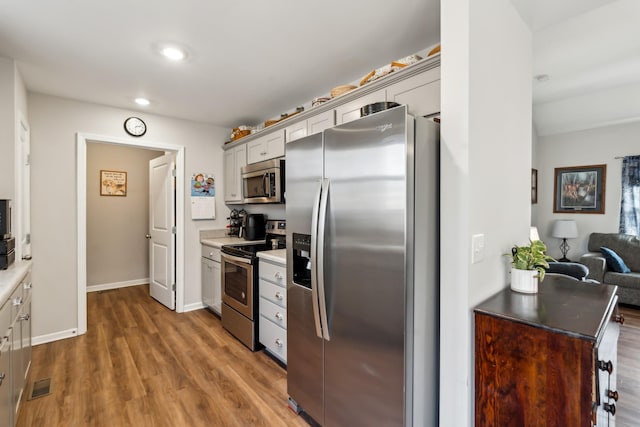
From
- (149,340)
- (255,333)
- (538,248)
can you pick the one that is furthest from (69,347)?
(538,248)

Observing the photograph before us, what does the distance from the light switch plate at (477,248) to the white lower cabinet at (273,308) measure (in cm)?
142

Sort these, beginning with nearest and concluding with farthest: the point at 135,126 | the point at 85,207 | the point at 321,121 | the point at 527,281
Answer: the point at 527,281, the point at 321,121, the point at 85,207, the point at 135,126

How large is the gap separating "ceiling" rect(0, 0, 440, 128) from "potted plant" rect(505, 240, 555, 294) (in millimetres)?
1451

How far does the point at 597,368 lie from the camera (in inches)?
43.2

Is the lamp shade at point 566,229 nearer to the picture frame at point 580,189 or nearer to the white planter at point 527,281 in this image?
the picture frame at point 580,189

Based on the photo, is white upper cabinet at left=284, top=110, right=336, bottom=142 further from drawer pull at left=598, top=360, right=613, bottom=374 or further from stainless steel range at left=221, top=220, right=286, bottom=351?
drawer pull at left=598, top=360, right=613, bottom=374

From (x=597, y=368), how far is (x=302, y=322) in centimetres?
134

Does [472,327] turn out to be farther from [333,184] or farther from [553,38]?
[553,38]

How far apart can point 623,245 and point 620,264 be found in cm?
41

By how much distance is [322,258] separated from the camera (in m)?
1.60

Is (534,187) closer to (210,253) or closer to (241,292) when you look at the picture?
(241,292)

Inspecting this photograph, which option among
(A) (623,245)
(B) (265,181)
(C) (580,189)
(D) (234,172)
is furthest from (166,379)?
(C) (580,189)

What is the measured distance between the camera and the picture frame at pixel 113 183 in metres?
5.00

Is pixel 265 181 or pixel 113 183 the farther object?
pixel 113 183
